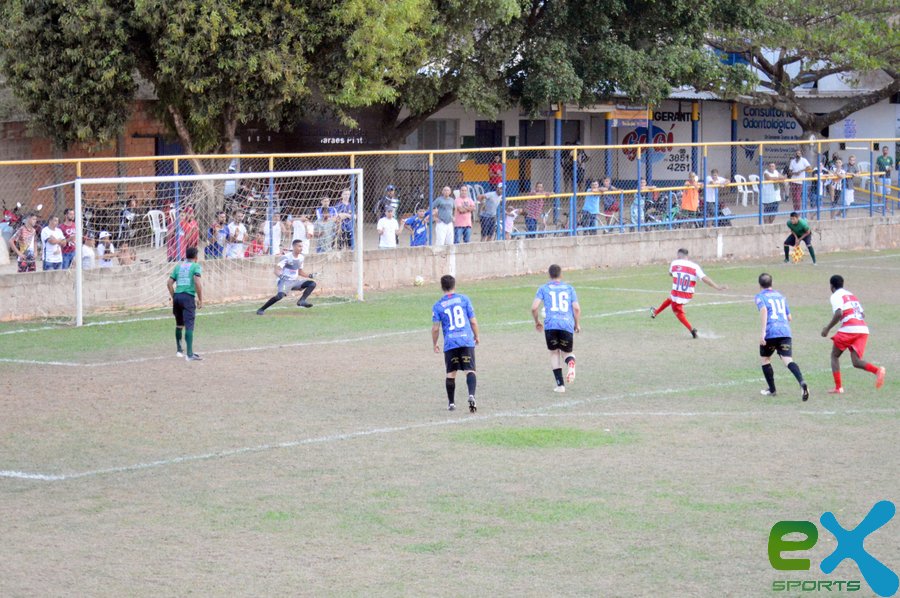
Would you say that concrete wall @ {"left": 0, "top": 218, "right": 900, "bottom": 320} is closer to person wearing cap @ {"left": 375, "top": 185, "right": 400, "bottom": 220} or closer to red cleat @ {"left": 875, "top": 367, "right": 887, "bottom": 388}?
person wearing cap @ {"left": 375, "top": 185, "right": 400, "bottom": 220}

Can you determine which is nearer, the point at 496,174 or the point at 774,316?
the point at 774,316

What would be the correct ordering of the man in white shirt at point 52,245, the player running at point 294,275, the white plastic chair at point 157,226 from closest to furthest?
the man in white shirt at point 52,245 → the player running at point 294,275 → the white plastic chair at point 157,226

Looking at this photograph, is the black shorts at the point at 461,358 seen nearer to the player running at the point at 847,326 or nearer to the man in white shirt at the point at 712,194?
the player running at the point at 847,326

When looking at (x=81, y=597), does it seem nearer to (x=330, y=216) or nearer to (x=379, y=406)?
(x=379, y=406)

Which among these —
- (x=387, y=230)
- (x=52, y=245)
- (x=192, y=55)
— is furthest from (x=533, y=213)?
(x=52, y=245)

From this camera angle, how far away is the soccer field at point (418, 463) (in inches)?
336

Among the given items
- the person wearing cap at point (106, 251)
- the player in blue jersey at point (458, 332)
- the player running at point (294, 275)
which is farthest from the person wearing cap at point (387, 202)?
the player in blue jersey at point (458, 332)

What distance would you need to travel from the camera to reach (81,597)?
26.2 feet

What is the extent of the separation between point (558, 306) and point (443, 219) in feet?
Answer: 44.6

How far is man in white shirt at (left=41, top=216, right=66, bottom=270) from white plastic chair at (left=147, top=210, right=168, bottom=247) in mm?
1582

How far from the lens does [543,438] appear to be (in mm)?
12648

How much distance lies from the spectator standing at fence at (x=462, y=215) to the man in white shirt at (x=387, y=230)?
1.85 metres

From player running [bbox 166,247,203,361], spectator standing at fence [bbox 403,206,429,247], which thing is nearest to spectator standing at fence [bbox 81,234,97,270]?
player running [bbox 166,247,203,361]

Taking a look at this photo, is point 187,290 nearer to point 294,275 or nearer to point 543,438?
point 294,275
